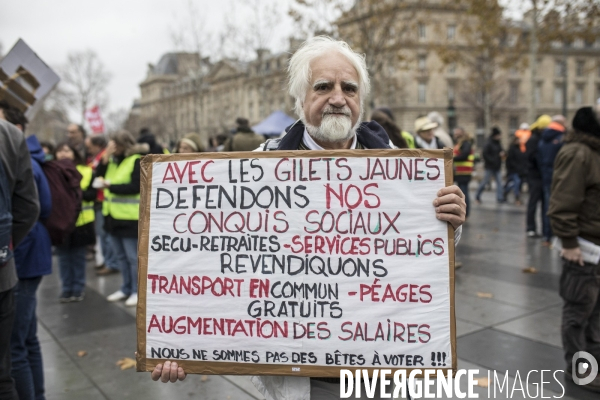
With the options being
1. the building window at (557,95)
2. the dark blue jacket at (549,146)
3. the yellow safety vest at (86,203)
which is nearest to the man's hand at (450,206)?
the yellow safety vest at (86,203)

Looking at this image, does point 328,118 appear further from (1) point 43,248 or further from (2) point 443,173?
(1) point 43,248

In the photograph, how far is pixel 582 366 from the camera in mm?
3500

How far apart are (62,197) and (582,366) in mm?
4457

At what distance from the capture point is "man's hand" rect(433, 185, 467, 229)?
194 centimetres

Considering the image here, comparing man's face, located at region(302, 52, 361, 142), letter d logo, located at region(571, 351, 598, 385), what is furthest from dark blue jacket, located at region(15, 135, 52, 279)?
letter d logo, located at region(571, 351, 598, 385)

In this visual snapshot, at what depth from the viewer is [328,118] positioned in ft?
7.02

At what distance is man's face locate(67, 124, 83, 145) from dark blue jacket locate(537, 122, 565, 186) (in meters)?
7.02

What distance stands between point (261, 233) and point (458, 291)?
441 cm

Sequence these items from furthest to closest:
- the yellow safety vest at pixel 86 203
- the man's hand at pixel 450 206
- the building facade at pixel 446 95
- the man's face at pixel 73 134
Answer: the building facade at pixel 446 95 < the man's face at pixel 73 134 < the yellow safety vest at pixel 86 203 < the man's hand at pixel 450 206

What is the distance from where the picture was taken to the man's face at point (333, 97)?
2133 mm

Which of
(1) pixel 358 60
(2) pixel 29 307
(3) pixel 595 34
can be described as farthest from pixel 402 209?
(3) pixel 595 34

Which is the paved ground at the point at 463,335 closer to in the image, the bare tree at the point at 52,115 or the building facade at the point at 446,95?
the building facade at the point at 446,95

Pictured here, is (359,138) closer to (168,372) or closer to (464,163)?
(168,372)

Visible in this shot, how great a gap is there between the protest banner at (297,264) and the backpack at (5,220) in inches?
37.4
